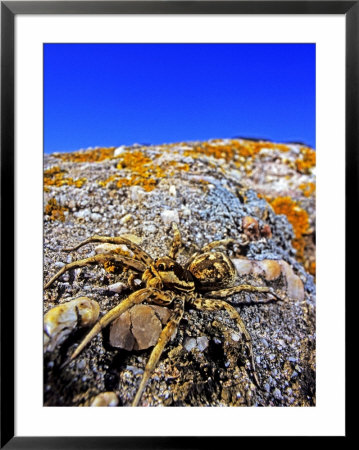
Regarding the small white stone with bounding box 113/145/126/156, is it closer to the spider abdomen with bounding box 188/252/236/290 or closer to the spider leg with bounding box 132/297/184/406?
the spider abdomen with bounding box 188/252/236/290

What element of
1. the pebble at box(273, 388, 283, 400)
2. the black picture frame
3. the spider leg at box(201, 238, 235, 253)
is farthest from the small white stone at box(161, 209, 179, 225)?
the pebble at box(273, 388, 283, 400)

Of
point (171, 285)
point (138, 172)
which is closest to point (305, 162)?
point (138, 172)

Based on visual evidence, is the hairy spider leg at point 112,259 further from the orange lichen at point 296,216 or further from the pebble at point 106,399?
the orange lichen at point 296,216

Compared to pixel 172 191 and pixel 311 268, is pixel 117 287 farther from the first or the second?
pixel 311 268
